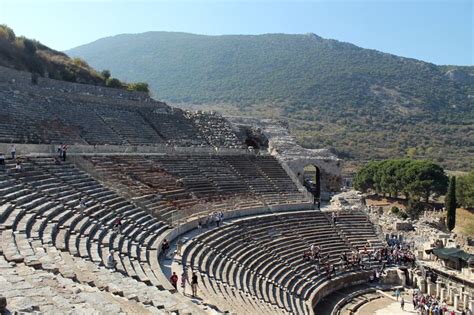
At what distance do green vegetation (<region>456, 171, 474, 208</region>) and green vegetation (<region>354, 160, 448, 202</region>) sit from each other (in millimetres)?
3056

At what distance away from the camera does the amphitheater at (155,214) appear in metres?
9.48

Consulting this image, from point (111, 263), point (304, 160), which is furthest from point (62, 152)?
point (304, 160)

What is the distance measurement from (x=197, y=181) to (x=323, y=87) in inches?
3976

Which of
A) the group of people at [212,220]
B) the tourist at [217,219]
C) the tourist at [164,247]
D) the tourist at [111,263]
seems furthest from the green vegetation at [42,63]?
the tourist at [111,263]

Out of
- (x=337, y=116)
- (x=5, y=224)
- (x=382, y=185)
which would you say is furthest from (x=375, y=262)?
(x=337, y=116)

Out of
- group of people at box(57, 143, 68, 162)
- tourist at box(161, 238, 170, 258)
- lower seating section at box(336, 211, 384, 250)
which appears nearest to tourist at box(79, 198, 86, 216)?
tourist at box(161, 238, 170, 258)

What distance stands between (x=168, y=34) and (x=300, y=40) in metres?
50.9

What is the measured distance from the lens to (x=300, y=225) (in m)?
26.0

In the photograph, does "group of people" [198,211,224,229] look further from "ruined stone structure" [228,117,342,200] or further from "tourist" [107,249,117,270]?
"ruined stone structure" [228,117,342,200]

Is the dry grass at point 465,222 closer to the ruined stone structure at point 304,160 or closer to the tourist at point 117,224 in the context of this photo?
the ruined stone structure at point 304,160

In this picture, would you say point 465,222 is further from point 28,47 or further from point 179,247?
point 28,47

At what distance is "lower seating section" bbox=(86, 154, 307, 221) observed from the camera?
2119cm

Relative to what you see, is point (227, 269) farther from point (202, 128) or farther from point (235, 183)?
point (202, 128)

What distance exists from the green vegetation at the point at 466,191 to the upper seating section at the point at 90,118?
22.6m
